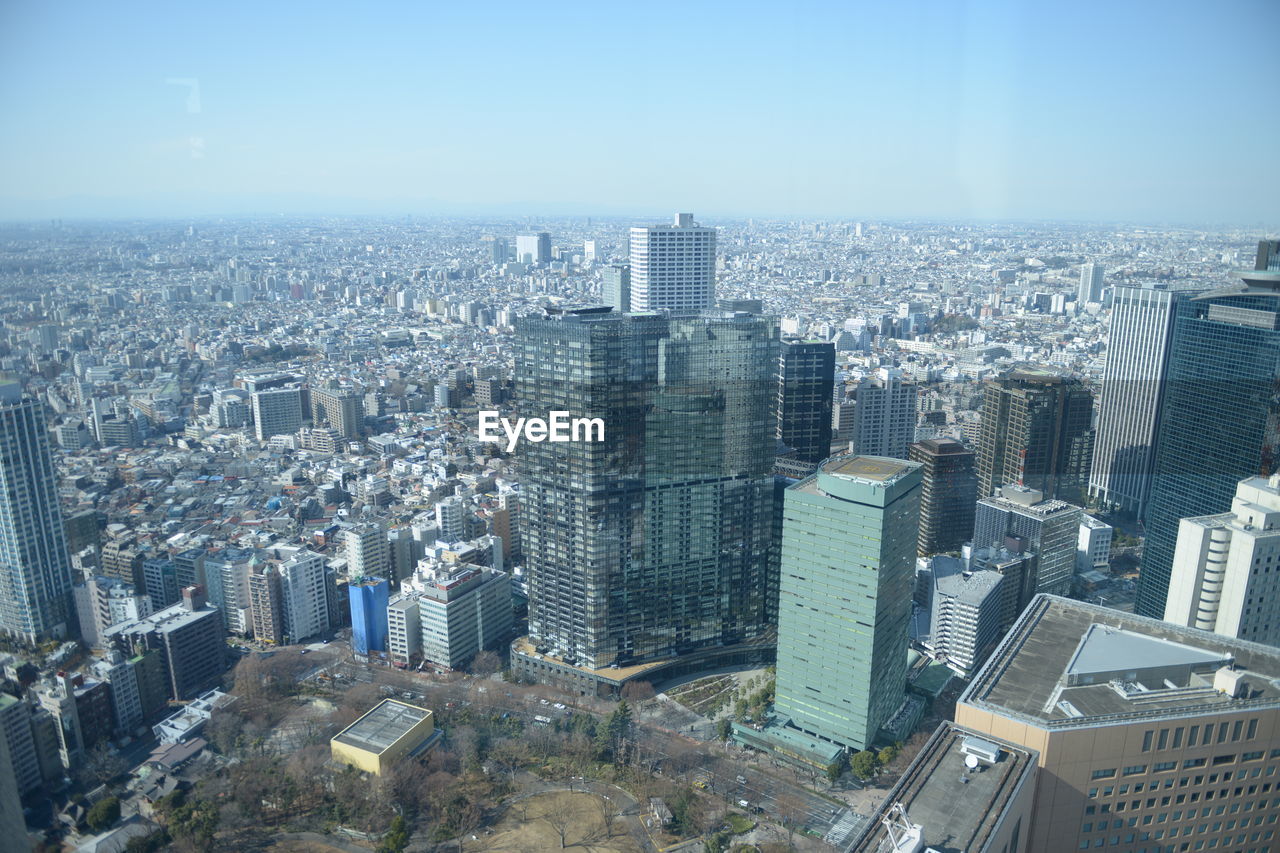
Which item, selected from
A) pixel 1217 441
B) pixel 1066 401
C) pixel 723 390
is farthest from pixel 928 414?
pixel 723 390

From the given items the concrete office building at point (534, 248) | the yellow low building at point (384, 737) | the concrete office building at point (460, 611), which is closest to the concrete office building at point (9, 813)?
the yellow low building at point (384, 737)

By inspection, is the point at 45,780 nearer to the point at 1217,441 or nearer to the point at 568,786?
the point at 568,786

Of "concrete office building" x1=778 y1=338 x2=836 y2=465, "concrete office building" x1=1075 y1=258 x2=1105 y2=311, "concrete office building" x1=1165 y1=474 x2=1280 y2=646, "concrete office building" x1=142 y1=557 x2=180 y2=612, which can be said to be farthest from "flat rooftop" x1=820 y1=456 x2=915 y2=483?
"concrete office building" x1=142 y1=557 x2=180 y2=612

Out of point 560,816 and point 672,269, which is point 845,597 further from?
point 672,269

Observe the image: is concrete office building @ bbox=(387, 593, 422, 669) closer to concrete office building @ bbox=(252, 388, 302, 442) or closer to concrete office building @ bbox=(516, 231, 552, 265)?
concrete office building @ bbox=(252, 388, 302, 442)

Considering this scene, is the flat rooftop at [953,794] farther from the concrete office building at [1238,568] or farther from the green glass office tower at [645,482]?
the green glass office tower at [645,482]
